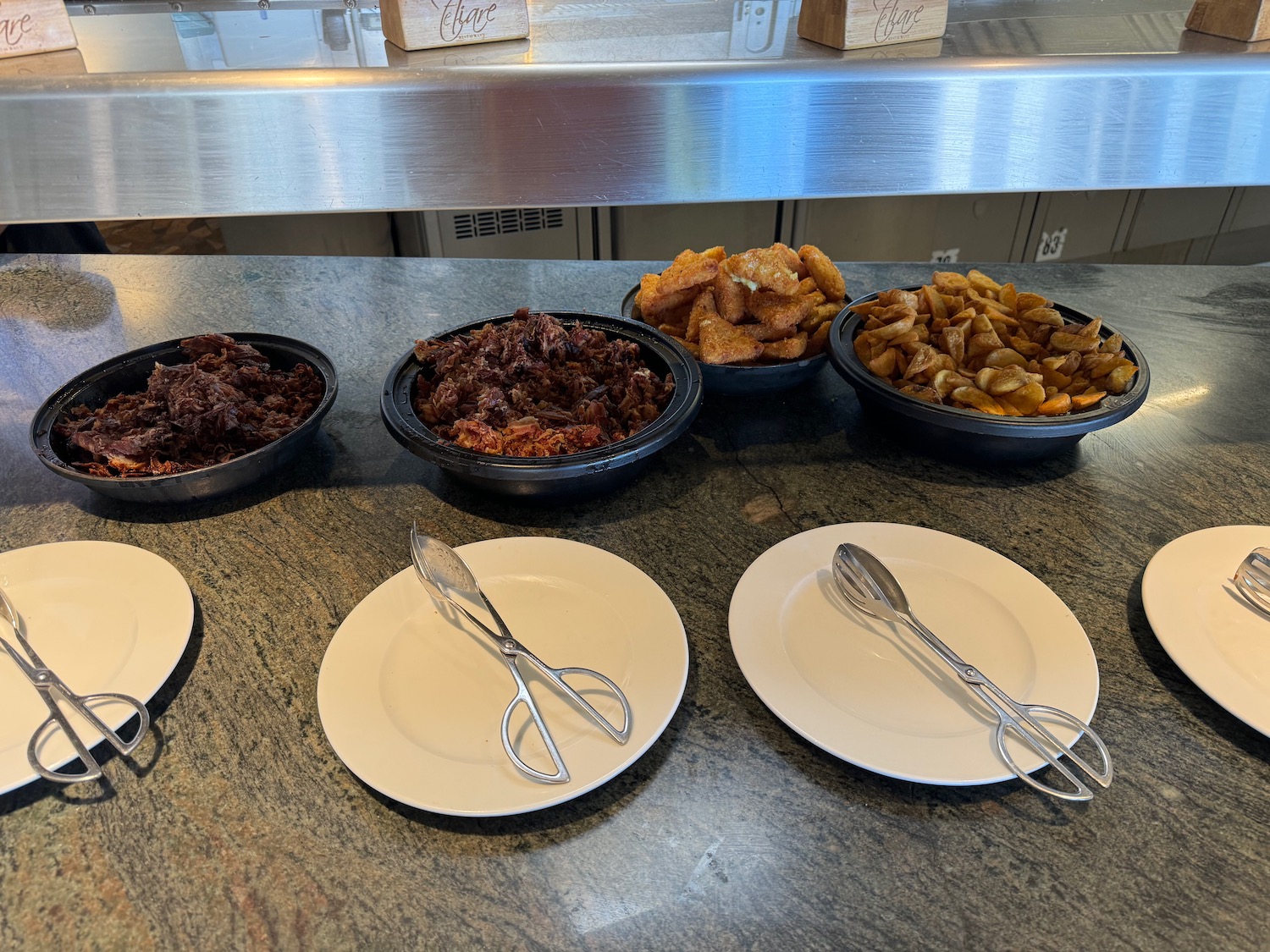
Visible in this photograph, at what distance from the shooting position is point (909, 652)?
2.84ft

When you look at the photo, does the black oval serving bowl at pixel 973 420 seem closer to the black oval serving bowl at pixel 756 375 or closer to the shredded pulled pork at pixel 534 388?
the black oval serving bowl at pixel 756 375

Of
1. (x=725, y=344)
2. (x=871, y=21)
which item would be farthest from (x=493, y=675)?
(x=871, y=21)

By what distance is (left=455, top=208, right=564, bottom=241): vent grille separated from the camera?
3.13 m

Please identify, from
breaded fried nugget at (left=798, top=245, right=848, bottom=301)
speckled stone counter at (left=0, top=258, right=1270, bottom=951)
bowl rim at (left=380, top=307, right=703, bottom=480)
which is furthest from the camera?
breaded fried nugget at (left=798, top=245, right=848, bottom=301)

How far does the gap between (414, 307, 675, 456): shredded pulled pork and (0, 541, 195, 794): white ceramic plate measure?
0.39 meters

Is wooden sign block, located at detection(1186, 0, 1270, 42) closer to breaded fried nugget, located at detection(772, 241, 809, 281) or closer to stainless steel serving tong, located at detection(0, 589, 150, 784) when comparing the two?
breaded fried nugget, located at detection(772, 241, 809, 281)

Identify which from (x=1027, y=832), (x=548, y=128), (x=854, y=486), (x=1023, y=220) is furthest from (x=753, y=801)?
(x=1023, y=220)

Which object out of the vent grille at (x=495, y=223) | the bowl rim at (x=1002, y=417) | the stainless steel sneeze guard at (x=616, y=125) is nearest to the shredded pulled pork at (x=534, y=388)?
the bowl rim at (x=1002, y=417)

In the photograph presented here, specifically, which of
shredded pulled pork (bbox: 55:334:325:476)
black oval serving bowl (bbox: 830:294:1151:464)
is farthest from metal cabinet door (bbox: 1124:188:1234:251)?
shredded pulled pork (bbox: 55:334:325:476)

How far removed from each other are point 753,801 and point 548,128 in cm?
63

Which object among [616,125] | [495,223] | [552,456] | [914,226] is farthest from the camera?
[914,226]

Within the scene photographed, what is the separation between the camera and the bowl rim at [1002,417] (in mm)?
1046

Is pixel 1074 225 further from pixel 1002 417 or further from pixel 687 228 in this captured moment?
pixel 1002 417

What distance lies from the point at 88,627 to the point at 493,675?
0.46m
